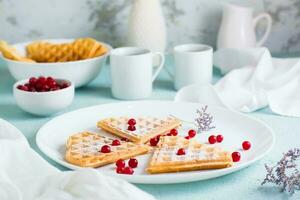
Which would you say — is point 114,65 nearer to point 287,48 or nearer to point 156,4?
point 156,4

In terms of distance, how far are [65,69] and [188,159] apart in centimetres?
49

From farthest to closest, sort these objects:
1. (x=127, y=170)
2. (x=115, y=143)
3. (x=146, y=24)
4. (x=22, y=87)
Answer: (x=146, y=24) → (x=22, y=87) → (x=115, y=143) → (x=127, y=170)

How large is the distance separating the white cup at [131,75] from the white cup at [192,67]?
0.07 m

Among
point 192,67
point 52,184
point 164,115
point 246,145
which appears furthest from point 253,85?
point 52,184

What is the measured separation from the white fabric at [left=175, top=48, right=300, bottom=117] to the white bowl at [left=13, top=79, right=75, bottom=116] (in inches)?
9.5

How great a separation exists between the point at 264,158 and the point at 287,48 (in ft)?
2.54

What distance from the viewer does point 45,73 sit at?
1392 mm

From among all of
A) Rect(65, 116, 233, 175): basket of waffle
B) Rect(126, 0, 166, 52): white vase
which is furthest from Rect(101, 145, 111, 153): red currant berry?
Rect(126, 0, 166, 52): white vase

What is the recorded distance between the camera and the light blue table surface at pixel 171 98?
37.0 inches

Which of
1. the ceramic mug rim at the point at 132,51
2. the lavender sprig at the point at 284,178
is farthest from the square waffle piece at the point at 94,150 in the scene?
the ceramic mug rim at the point at 132,51

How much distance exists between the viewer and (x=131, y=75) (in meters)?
1.39

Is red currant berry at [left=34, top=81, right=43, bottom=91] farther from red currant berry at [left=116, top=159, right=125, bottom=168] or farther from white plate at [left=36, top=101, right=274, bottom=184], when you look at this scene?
red currant berry at [left=116, top=159, right=125, bottom=168]

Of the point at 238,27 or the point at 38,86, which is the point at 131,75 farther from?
the point at 238,27

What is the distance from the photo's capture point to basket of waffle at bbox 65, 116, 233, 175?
98 centimetres
